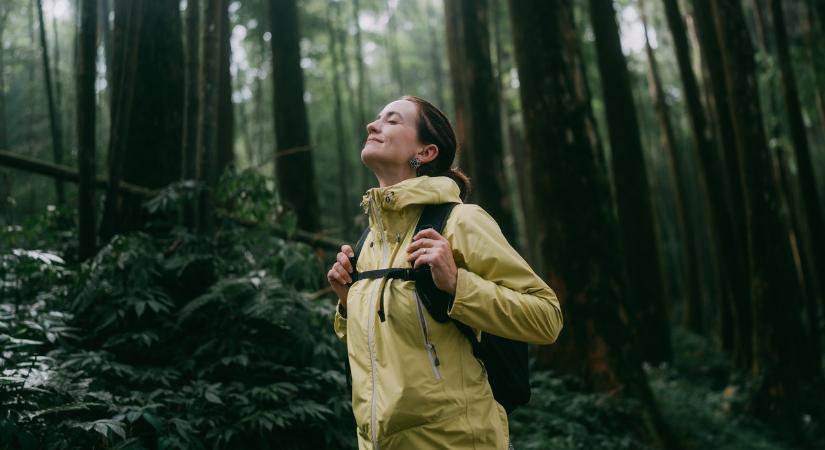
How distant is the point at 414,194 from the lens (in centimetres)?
208

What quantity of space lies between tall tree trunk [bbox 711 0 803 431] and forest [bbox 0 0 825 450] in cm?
3

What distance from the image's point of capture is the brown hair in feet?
7.80

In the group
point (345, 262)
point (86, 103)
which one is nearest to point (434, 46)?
point (86, 103)

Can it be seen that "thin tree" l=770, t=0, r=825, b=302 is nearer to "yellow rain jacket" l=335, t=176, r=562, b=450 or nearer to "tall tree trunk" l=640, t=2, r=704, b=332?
"tall tree trunk" l=640, t=2, r=704, b=332

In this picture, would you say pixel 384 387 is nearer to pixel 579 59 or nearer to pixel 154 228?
pixel 154 228

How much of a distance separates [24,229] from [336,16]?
1459 centimetres

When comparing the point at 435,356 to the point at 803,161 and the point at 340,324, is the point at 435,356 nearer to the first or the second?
the point at 340,324

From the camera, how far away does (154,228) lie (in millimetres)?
5242

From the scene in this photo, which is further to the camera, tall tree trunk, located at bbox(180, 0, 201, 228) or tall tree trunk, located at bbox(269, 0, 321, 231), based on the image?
tall tree trunk, located at bbox(269, 0, 321, 231)

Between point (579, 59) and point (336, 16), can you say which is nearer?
point (579, 59)

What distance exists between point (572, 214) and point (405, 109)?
442 cm

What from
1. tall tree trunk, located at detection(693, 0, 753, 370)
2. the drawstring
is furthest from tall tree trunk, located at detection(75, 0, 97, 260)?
tall tree trunk, located at detection(693, 0, 753, 370)

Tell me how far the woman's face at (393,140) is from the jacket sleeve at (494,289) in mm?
356

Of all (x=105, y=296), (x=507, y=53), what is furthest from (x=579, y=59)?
(x=507, y=53)
